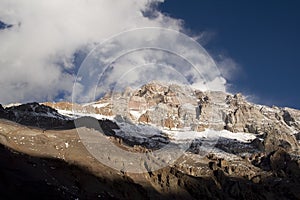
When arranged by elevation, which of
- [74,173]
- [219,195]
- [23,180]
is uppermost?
[219,195]

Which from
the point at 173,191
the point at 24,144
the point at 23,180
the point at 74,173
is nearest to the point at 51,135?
the point at 24,144

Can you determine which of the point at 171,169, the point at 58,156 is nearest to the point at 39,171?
the point at 58,156

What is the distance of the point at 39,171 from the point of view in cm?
11019

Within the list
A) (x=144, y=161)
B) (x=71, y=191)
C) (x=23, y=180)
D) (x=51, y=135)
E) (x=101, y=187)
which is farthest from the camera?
(x=144, y=161)

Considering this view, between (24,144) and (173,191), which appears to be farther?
(173,191)

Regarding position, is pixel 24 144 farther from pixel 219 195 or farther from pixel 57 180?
pixel 219 195

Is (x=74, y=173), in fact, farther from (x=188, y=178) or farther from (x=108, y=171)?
(x=188, y=178)

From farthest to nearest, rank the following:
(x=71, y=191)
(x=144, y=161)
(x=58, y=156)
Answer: (x=144, y=161) → (x=58, y=156) → (x=71, y=191)

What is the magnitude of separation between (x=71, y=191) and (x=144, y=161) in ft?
278

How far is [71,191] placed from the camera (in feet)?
352

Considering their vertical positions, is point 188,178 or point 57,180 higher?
point 188,178

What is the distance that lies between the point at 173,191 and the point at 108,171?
37931 millimetres

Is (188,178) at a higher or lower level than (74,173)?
higher

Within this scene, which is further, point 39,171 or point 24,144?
point 24,144
